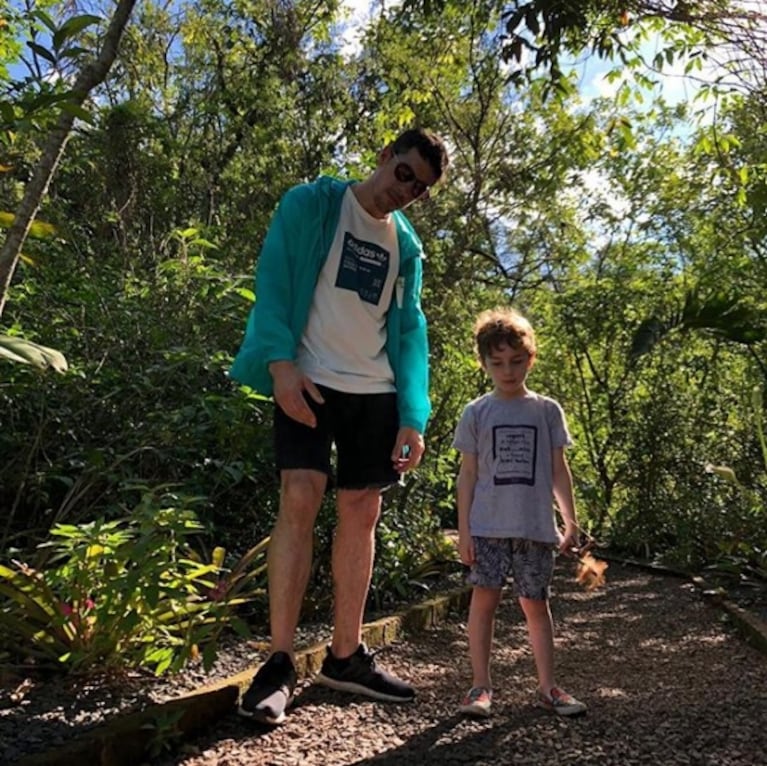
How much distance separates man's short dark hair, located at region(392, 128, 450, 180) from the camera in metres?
2.63

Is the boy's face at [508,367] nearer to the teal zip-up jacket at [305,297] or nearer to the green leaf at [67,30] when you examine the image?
the teal zip-up jacket at [305,297]

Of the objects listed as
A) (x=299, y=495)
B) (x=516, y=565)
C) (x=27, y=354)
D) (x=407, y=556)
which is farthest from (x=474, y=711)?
(x=407, y=556)

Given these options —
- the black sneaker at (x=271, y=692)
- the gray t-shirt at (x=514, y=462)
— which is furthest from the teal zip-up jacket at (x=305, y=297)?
the black sneaker at (x=271, y=692)

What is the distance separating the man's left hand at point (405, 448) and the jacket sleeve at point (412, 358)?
25 millimetres

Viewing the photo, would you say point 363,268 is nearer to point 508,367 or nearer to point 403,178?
point 403,178

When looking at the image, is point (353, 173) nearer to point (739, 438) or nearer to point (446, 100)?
point (446, 100)

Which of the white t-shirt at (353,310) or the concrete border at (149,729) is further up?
the white t-shirt at (353,310)

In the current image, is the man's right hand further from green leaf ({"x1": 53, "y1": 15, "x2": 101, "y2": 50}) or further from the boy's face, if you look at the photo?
green leaf ({"x1": 53, "y1": 15, "x2": 101, "y2": 50})

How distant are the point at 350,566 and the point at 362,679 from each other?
0.34 metres

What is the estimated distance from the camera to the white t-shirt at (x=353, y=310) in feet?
8.44

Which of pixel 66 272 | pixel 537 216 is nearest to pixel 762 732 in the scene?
pixel 66 272

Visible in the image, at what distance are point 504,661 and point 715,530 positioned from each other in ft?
12.0

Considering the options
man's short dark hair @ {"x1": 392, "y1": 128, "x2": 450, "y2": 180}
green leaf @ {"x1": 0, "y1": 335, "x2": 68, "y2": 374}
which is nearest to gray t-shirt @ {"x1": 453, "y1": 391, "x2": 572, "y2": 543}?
man's short dark hair @ {"x1": 392, "y1": 128, "x2": 450, "y2": 180}

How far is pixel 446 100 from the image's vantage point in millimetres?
7055
